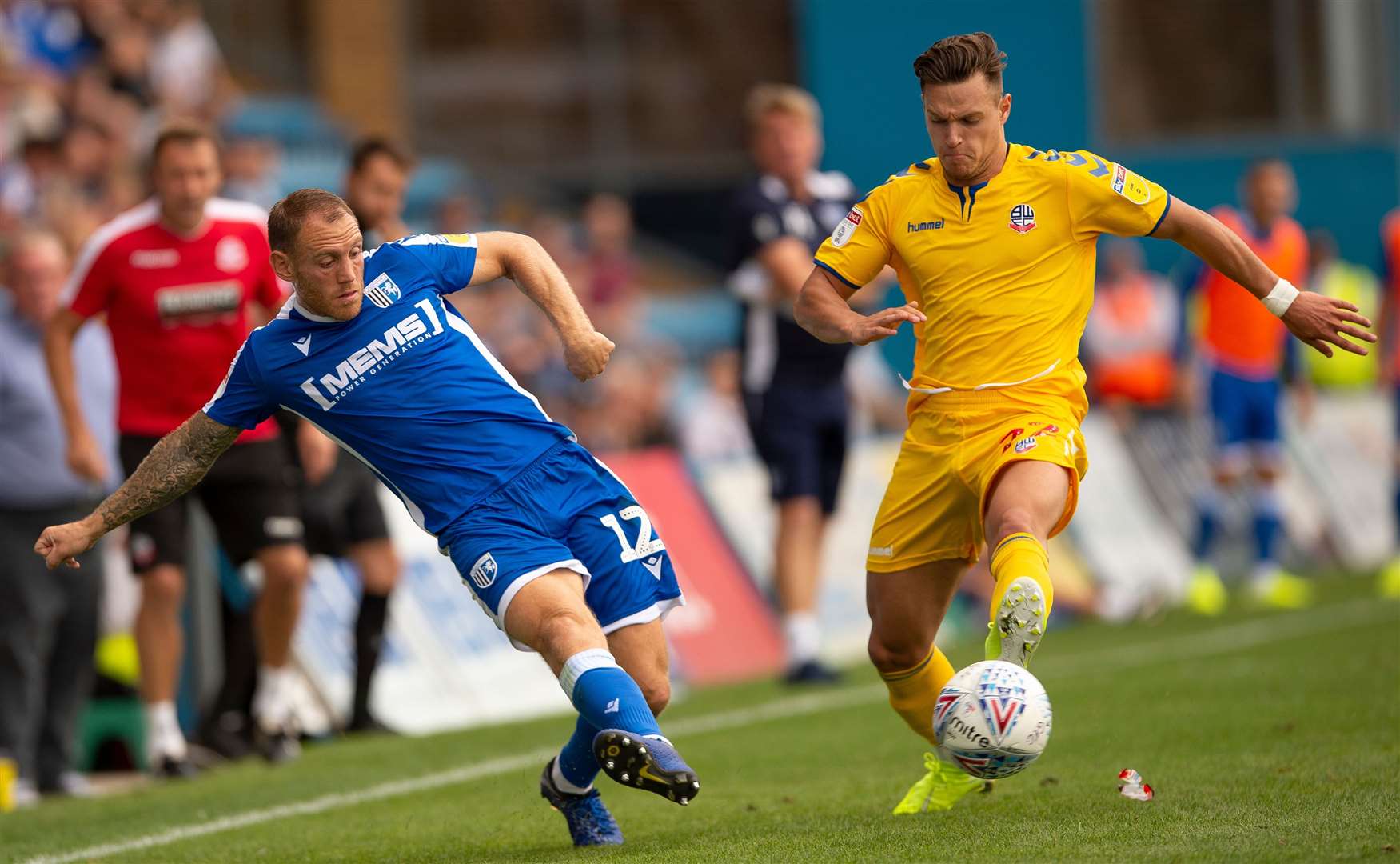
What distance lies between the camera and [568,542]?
5922 millimetres

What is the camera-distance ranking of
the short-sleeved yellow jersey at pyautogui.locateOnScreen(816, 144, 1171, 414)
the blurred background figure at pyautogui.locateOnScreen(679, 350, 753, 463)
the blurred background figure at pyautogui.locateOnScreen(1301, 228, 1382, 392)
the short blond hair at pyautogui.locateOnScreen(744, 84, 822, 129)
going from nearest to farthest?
1. the short-sleeved yellow jersey at pyautogui.locateOnScreen(816, 144, 1171, 414)
2. the short blond hair at pyautogui.locateOnScreen(744, 84, 822, 129)
3. the blurred background figure at pyautogui.locateOnScreen(679, 350, 753, 463)
4. the blurred background figure at pyautogui.locateOnScreen(1301, 228, 1382, 392)

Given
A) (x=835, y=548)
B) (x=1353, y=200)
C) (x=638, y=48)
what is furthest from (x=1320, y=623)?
(x=638, y=48)

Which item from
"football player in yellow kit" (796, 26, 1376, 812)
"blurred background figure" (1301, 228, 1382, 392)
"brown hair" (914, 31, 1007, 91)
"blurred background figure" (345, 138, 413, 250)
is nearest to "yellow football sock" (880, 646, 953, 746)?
"football player in yellow kit" (796, 26, 1376, 812)

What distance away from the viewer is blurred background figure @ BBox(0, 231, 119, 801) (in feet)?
30.3

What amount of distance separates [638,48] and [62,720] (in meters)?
17.4

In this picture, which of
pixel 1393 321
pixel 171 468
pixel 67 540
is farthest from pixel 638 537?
pixel 1393 321

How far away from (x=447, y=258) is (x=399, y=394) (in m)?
0.50

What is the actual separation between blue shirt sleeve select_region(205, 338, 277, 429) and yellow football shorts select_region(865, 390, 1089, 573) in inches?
81.8

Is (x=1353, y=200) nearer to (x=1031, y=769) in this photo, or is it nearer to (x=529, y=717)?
(x=529, y=717)

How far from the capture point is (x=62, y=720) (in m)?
9.32

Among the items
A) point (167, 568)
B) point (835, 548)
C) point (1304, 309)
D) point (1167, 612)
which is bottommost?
point (1167, 612)

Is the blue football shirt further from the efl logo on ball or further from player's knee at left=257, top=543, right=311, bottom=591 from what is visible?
player's knee at left=257, top=543, right=311, bottom=591

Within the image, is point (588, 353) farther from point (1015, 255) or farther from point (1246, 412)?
point (1246, 412)

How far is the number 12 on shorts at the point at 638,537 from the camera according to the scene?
5957mm
